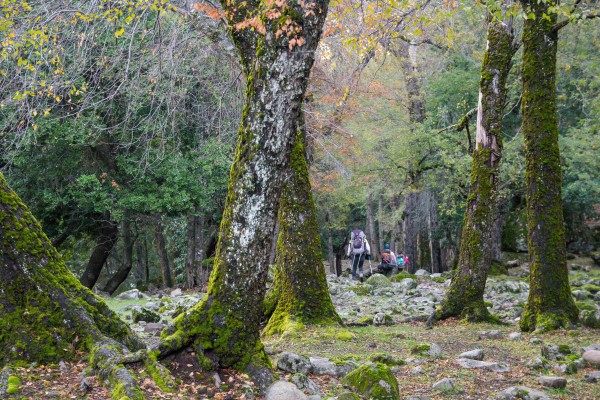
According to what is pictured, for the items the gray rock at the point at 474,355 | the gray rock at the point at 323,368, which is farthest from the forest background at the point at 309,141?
the gray rock at the point at 323,368

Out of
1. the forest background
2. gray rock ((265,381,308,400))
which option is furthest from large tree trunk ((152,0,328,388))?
the forest background

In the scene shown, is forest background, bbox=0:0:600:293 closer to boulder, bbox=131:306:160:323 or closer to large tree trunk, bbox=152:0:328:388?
boulder, bbox=131:306:160:323

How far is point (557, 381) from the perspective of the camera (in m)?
6.28

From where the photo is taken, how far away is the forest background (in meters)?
14.5

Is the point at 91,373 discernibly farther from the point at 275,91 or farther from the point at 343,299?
the point at 343,299

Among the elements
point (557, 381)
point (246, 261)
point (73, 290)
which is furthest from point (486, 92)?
point (73, 290)

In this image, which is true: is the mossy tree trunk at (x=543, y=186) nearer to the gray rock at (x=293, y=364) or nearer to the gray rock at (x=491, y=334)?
the gray rock at (x=491, y=334)

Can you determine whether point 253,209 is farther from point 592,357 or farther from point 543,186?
point 543,186

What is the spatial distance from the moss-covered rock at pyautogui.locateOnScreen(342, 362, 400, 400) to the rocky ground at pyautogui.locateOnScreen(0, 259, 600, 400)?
0.4 inches

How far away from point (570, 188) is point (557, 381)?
20053mm

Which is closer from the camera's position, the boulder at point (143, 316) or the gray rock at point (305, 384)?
the gray rock at point (305, 384)

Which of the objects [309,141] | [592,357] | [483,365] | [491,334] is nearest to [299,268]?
[491,334]

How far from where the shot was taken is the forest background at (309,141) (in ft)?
47.7

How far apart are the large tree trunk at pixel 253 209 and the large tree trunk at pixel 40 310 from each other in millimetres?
578
